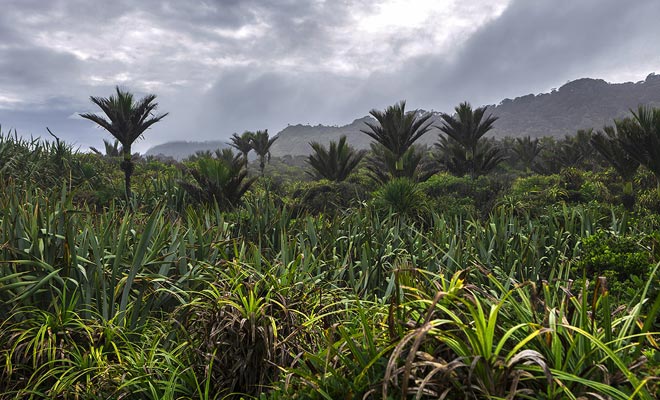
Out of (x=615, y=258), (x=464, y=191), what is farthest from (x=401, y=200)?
(x=615, y=258)

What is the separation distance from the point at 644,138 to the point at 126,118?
16507 mm

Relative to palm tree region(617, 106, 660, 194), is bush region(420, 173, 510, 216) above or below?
below

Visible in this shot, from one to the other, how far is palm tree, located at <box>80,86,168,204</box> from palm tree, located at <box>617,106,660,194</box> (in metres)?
15.1

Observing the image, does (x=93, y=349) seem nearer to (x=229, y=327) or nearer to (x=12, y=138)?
(x=229, y=327)

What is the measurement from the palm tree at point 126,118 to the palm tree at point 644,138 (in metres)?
15.1

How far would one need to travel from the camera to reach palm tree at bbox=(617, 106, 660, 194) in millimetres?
11719

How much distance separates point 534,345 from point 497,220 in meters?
4.73

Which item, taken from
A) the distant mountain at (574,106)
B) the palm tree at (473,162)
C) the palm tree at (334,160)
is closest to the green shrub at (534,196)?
the palm tree at (473,162)

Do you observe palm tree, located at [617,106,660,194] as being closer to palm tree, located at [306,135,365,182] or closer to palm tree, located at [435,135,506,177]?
palm tree, located at [435,135,506,177]

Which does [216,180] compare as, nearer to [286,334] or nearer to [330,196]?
[330,196]

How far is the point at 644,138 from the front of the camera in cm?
1196

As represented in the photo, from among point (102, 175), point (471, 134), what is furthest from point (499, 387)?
point (471, 134)

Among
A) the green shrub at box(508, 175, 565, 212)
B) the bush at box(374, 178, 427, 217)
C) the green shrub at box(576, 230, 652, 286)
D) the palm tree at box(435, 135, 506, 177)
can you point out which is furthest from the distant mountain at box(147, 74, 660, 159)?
the green shrub at box(576, 230, 652, 286)

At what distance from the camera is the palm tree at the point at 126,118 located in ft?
44.8
